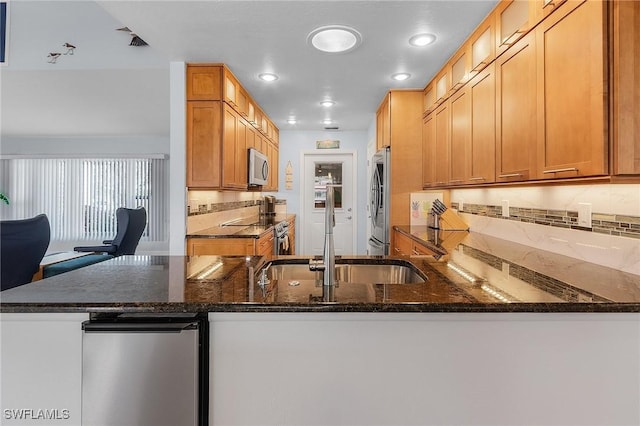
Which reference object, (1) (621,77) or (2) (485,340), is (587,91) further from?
(2) (485,340)

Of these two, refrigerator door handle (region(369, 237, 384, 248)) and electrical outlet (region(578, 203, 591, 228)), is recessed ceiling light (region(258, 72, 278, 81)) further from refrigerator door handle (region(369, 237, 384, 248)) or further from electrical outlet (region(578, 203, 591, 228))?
electrical outlet (region(578, 203, 591, 228))

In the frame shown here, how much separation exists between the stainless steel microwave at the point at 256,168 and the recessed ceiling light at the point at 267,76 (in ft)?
2.58

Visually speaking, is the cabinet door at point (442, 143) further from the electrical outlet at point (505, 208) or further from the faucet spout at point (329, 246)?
the faucet spout at point (329, 246)

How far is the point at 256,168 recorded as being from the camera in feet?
13.4

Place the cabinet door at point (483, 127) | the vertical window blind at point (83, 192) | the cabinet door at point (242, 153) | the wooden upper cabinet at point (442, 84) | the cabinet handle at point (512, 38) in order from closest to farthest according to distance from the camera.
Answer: the cabinet handle at point (512, 38) < the cabinet door at point (483, 127) < the wooden upper cabinet at point (442, 84) < the cabinet door at point (242, 153) < the vertical window blind at point (83, 192)

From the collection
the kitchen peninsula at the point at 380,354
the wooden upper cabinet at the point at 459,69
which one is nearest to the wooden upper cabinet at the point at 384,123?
the wooden upper cabinet at the point at 459,69

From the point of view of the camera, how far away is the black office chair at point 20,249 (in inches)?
106

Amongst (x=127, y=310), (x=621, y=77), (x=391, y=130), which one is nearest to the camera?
(x=127, y=310)

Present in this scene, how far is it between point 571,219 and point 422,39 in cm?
166

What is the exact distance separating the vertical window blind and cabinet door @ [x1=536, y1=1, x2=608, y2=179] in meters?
6.63

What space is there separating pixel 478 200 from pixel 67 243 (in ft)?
24.8

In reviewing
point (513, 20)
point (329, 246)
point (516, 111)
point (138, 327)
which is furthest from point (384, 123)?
point (138, 327)

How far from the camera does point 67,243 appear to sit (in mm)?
6863

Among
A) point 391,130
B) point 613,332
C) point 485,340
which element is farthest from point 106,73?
point 613,332
